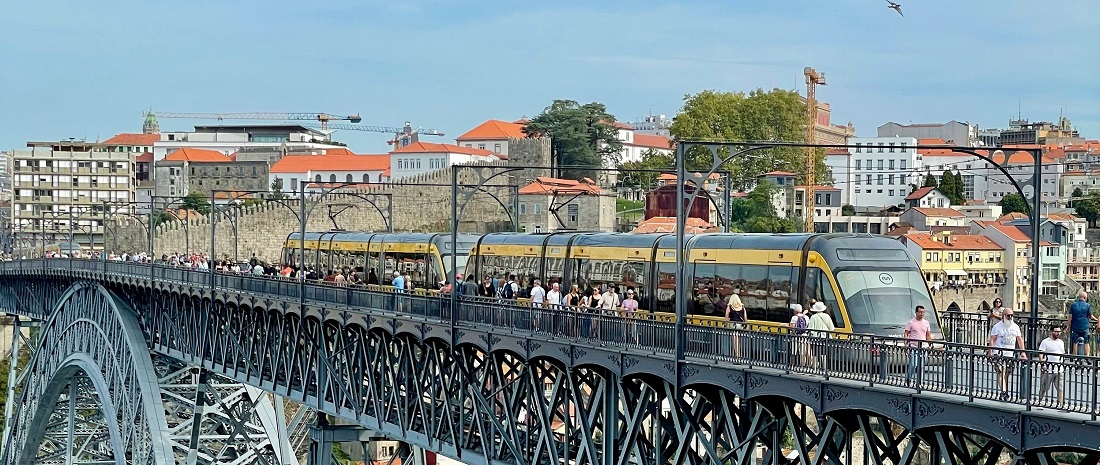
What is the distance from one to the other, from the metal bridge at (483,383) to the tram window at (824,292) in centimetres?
195

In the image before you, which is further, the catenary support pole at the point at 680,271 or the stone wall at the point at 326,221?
the stone wall at the point at 326,221

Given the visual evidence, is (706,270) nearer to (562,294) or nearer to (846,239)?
(846,239)

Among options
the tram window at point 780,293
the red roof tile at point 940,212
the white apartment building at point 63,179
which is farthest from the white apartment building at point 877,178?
the tram window at point 780,293

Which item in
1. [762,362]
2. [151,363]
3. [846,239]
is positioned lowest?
[151,363]

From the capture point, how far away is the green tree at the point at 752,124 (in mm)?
129875

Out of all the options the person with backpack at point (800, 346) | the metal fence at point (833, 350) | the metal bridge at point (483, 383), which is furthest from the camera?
the person with backpack at point (800, 346)

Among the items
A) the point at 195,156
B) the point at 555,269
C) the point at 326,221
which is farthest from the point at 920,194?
the point at 555,269

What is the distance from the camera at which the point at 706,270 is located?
2656 cm

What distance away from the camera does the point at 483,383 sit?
27750mm

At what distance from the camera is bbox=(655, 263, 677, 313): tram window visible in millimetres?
28109

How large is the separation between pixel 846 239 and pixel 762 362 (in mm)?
4882

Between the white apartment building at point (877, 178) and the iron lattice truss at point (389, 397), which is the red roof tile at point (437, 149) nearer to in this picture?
the white apartment building at point (877, 178)

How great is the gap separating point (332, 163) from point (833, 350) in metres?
149

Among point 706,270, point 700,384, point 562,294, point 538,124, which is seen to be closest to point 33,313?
point 562,294
